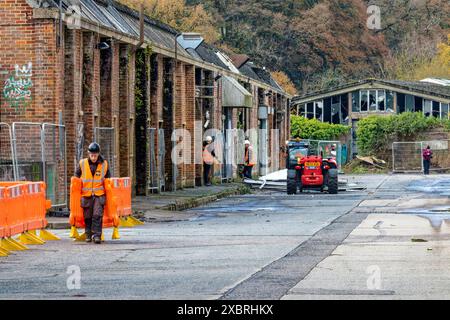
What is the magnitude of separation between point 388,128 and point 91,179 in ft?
210

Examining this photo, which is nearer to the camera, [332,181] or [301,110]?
[332,181]

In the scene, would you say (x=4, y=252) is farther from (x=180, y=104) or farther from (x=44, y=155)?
(x=180, y=104)

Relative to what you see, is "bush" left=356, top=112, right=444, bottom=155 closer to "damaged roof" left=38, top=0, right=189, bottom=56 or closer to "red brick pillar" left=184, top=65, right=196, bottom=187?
"damaged roof" left=38, top=0, right=189, bottom=56

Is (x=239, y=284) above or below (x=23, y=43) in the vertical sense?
below

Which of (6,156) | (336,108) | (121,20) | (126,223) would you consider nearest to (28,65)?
(6,156)

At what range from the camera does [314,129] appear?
87.8m

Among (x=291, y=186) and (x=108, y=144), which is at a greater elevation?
(x=108, y=144)

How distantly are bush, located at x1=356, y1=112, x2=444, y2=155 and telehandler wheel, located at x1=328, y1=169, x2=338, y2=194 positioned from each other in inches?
1484

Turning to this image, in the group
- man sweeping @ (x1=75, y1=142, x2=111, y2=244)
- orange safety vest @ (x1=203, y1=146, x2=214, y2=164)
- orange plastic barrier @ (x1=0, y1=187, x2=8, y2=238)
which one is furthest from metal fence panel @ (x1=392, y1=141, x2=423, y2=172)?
orange plastic barrier @ (x1=0, y1=187, x2=8, y2=238)

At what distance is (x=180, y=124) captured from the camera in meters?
48.4

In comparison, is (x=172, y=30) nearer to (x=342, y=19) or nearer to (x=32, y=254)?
(x=32, y=254)

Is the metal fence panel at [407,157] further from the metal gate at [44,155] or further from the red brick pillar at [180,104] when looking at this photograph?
the metal gate at [44,155]
